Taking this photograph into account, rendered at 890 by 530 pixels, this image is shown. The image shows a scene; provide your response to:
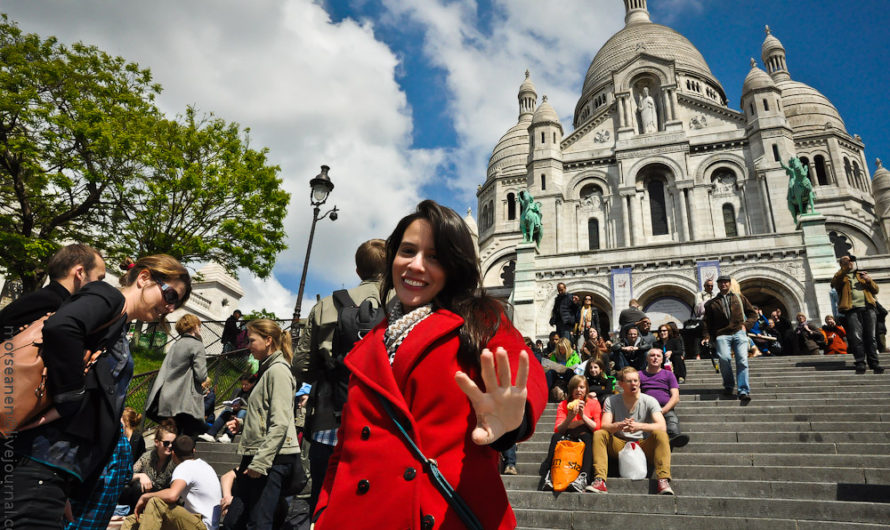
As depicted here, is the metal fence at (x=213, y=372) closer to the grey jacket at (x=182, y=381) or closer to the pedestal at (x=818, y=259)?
the grey jacket at (x=182, y=381)

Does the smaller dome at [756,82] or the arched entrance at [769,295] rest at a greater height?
the smaller dome at [756,82]

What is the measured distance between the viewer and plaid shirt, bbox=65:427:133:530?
2338mm

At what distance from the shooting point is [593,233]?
87.4 feet

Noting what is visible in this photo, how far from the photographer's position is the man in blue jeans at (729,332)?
26.5ft

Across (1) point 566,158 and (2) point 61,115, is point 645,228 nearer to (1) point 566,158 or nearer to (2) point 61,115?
(1) point 566,158

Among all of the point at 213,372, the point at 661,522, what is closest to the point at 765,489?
the point at 661,522

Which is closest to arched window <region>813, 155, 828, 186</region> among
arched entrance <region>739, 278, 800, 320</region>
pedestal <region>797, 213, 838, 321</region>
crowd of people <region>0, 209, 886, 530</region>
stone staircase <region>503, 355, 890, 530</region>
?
arched entrance <region>739, 278, 800, 320</region>

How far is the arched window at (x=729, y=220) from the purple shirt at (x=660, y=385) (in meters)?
20.2

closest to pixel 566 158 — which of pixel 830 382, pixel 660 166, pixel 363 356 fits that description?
pixel 660 166

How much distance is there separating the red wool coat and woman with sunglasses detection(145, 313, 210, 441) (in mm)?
4134

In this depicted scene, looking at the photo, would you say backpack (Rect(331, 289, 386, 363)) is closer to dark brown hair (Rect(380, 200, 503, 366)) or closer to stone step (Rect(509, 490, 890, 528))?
dark brown hair (Rect(380, 200, 503, 366))

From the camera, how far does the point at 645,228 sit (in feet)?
83.0

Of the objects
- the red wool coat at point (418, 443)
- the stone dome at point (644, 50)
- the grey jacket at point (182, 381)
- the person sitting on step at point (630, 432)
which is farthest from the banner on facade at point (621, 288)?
the stone dome at point (644, 50)

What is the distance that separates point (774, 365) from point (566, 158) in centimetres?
1854
